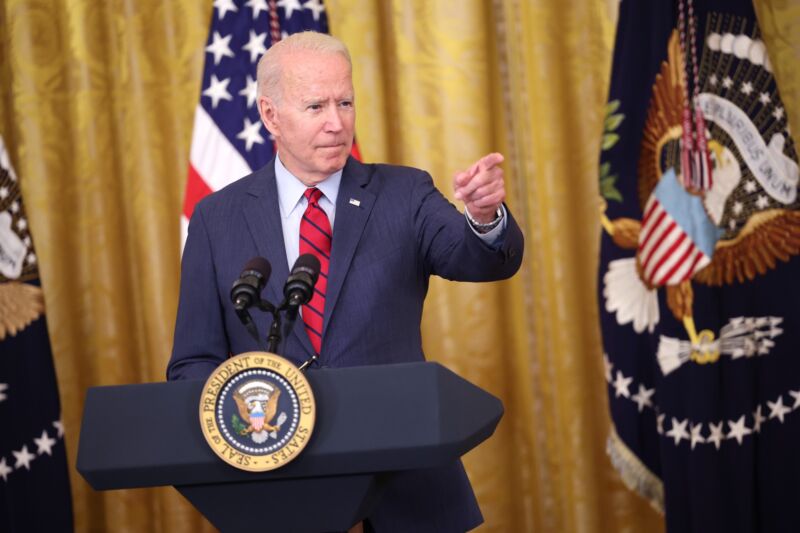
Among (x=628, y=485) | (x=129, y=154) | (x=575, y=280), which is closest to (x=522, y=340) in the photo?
(x=575, y=280)

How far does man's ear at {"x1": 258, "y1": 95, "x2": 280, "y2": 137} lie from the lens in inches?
84.6

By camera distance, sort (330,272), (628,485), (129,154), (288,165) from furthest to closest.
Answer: (129,154)
(628,485)
(288,165)
(330,272)

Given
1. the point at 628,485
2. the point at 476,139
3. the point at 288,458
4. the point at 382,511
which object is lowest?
the point at 628,485

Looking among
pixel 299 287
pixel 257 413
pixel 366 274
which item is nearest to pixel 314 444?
pixel 257 413

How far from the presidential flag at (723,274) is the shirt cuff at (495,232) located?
179 cm

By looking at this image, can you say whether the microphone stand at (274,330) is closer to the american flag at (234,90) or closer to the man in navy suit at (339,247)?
the man in navy suit at (339,247)

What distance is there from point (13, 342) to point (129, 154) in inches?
37.3

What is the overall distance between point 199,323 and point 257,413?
573mm

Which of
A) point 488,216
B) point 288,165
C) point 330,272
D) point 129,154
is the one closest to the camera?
point 488,216

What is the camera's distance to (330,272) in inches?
77.5

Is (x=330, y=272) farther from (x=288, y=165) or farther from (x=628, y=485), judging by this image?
(x=628, y=485)

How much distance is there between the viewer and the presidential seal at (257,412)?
4.90ft

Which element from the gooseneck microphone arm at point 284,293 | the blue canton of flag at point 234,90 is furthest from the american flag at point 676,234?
the gooseneck microphone arm at point 284,293

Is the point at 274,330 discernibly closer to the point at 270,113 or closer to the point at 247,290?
the point at 247,290
